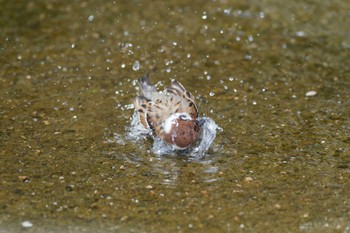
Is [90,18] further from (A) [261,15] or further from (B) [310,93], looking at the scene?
(B) [310,93]

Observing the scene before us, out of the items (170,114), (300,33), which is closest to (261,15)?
(300,33)

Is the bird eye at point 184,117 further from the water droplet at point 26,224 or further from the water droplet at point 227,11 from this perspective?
the water droplet at point 227,11

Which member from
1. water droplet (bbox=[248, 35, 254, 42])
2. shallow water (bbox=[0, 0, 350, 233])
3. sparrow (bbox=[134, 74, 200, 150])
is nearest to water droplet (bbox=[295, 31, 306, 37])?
shallow water (bbox=[0, 0, 350, 233])

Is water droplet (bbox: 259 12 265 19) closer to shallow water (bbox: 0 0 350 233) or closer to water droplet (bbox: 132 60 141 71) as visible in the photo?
shallow water (bbox: 0 0 350 233)

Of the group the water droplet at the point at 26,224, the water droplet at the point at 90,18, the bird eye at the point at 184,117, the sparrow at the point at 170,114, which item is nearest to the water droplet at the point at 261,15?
the water droplet at the point at 90,18

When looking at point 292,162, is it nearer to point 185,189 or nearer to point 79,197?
point 185,189

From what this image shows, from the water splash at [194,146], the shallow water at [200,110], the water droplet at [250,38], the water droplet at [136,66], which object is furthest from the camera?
the water droplet at [250,38]

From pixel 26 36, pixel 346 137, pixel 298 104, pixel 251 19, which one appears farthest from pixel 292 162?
pixel 26 36

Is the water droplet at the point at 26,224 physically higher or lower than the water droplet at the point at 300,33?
lower
